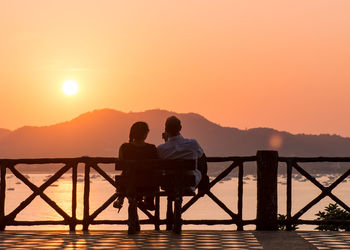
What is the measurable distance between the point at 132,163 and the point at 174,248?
205 cm

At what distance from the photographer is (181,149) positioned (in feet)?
33.7

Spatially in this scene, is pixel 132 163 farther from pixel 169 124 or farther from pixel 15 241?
pixel 15 241

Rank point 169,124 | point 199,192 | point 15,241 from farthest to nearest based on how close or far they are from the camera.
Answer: point 199,192 → point 169,124 → point 15,241

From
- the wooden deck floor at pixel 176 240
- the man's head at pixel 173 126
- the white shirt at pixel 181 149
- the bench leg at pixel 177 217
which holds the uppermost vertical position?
the man's head at pixel 173 126

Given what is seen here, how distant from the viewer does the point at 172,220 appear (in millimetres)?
11086

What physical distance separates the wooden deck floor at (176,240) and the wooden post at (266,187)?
40cm

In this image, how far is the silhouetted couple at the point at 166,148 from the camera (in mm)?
10195

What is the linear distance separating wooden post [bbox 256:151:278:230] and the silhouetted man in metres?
1.10

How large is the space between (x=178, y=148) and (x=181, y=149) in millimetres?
50

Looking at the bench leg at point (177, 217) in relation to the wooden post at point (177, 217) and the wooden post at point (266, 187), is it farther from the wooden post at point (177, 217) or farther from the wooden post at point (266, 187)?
the wooden post at point (266, 187)

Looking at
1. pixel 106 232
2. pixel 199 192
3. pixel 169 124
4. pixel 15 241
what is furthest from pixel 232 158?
pixel 15 241

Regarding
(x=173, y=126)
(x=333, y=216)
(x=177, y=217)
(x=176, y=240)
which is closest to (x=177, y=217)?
(x=177, y=217)

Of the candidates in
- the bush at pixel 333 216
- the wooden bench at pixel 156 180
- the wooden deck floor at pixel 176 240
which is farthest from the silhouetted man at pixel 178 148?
the bush at pixel 333 216

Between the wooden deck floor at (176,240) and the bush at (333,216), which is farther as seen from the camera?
the bush at (333,216)
